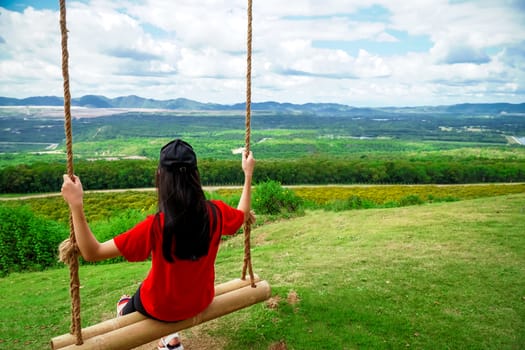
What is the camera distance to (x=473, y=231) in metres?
8.93

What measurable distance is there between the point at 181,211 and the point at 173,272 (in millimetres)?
513

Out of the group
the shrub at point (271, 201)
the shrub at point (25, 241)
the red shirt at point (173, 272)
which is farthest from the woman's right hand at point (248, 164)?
the shrub at point (271, 201)

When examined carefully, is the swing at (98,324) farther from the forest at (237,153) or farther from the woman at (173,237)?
the forest at (237,153)

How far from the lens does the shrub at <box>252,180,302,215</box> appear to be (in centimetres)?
2242

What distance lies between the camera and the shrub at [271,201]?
22422 millimetres

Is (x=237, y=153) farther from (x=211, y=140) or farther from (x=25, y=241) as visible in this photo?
(x=25, y=241)

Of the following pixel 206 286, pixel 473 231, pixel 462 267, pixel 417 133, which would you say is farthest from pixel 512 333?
pixel 417 133

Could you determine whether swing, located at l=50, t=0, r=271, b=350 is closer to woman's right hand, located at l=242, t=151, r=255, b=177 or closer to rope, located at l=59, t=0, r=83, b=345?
rope, located at l=59, t=0, r=83, b=345

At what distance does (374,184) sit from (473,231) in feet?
170

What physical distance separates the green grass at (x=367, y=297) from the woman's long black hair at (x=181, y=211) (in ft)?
6.46

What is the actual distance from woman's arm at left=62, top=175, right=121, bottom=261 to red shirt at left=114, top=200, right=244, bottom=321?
81mm

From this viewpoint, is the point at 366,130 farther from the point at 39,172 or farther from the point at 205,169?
the point at 39,172

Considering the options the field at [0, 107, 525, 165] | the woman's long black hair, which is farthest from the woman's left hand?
the field at [0, 107, 525, 165]

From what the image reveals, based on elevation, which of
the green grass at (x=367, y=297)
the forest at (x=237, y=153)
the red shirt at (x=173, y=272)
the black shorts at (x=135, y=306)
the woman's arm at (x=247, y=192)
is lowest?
the forest at (x=237, y=153)
